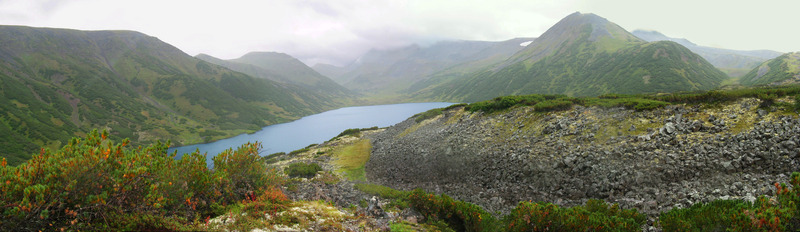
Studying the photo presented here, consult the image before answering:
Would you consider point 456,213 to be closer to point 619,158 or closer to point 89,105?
point 619,158

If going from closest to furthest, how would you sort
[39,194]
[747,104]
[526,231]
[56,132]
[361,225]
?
[39,194]
[526,231]
[361,225]
[747,104]
[56,132]

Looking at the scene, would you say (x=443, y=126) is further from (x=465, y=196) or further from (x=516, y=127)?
(x=465, y=196)

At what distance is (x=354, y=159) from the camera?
3369 cm

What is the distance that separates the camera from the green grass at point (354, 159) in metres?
28.4

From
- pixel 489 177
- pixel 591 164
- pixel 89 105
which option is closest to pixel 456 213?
pixel 489 177

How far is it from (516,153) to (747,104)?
1248 cm

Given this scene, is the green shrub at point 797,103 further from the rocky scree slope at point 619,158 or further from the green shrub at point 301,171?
the green shrub at point 301,171

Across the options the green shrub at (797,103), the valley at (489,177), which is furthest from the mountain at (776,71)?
the valley at (489,177)

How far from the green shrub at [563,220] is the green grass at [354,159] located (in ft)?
62.1

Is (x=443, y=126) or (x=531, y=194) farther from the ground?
(x=443, y=126)

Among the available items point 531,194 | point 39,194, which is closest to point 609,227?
point 531,194

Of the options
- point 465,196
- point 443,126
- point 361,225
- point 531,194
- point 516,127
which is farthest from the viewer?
point 443,126

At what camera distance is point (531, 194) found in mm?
16234

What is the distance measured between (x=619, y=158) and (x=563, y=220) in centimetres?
952
